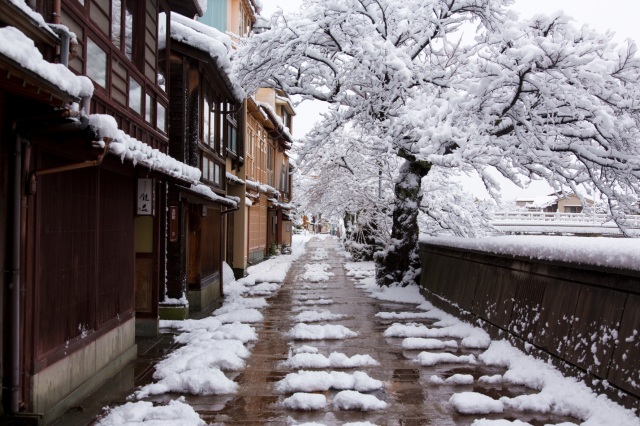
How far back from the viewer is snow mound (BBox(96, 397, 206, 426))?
19.6 feet

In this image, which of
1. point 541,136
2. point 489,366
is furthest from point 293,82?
point 489,366

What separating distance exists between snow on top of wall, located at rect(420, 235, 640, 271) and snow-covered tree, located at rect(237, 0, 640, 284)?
2.79m

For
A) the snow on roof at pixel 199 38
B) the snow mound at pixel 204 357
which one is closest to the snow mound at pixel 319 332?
the snow mound at pixel 204 357

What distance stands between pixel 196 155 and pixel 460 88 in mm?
7598

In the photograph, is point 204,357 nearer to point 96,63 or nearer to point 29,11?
point 96,63

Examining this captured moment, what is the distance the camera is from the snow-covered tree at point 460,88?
11.8 metres

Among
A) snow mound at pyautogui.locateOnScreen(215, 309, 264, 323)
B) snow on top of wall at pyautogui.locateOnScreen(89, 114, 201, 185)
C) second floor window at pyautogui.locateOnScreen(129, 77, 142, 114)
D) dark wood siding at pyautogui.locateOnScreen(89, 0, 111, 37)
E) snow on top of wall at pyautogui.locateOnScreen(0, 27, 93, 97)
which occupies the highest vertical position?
dark wood siding at pyautogui.locateOnScreen(89, 0, 111, 37)

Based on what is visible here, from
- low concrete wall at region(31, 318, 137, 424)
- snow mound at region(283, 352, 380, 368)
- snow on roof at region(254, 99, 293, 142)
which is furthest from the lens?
snow on roof at region(254, 99, 293, 142)

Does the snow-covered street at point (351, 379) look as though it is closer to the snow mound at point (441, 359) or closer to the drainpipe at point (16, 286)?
the snow mound at point (441, 359)

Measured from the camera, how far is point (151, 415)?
20.6ft

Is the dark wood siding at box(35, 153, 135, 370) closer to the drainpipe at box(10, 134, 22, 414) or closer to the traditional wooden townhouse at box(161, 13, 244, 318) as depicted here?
the drainpipe at box(10, 134, 22, 414)

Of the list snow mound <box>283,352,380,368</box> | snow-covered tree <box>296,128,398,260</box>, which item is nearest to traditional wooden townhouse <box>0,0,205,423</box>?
snow mound <box>283,352,380,368</box>

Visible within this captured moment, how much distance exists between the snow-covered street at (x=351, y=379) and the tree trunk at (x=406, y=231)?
483 centimetres

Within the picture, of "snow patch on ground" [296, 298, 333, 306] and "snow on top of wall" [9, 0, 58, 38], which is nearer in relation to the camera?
"snow on top of wall" [9, 0, 58, 38]
